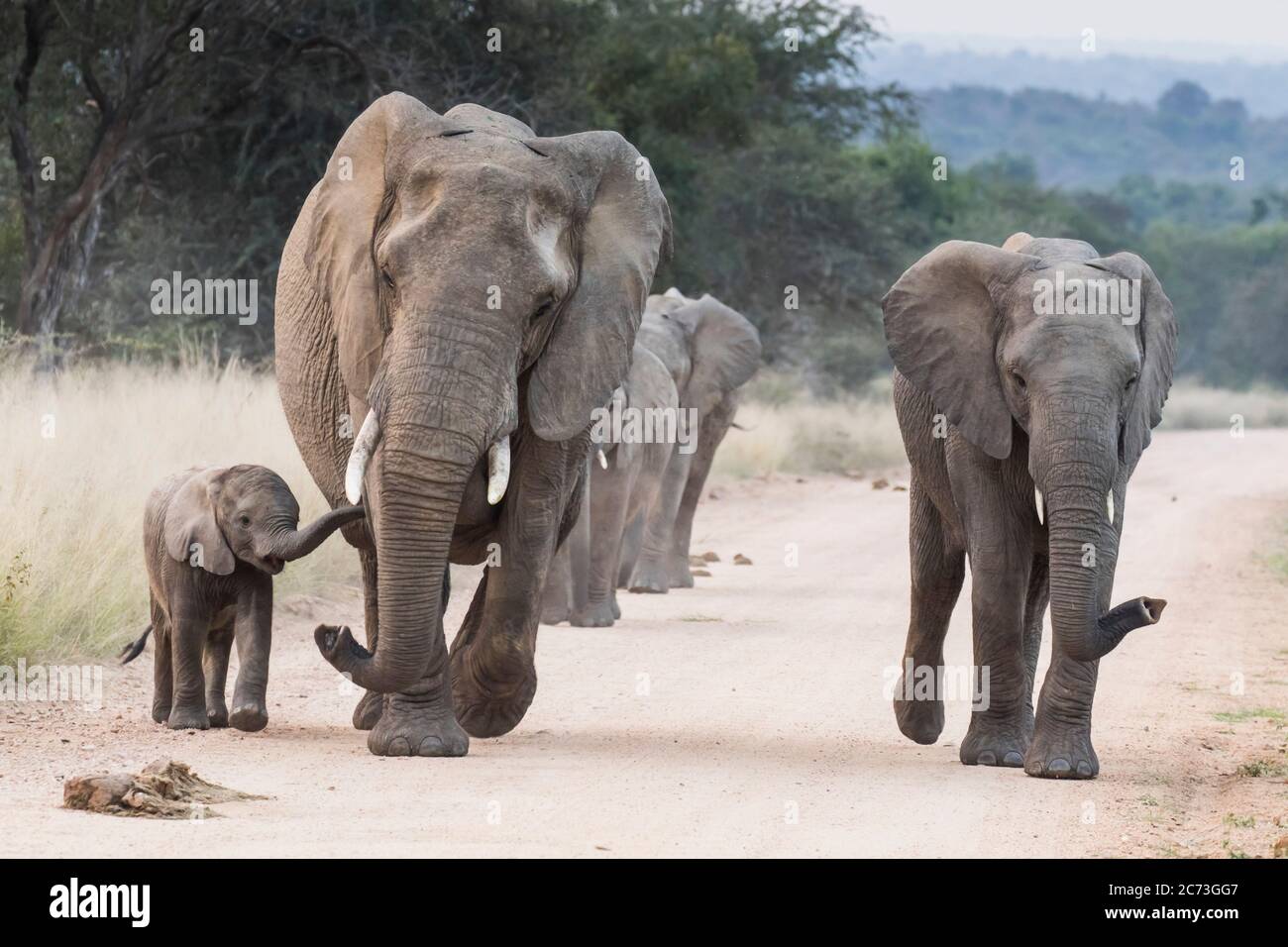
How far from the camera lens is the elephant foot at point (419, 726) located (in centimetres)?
767

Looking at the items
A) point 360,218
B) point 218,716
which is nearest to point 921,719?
point 218,716

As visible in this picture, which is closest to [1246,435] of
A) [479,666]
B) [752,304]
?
[752,304]

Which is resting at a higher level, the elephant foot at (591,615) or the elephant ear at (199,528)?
the elephant ear at (199,528)

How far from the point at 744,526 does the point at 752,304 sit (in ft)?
42.8

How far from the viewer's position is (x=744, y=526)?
19.7 meters

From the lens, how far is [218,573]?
8195mm

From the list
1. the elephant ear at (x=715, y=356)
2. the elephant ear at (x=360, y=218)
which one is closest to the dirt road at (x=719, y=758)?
the elephant ear at (x=360, y=218)

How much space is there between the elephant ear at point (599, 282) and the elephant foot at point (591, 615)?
492cm

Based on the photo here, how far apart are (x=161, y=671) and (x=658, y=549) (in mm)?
6745

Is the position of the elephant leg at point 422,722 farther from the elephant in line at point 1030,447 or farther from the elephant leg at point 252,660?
the elephant in line at point 1030,447

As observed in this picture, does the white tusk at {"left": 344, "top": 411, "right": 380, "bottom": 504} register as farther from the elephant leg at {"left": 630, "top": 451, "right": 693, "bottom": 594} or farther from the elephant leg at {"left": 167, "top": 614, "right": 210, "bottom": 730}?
the elephant leg at {"left": 630, "top": 451, "right": 693, "bottom": 594}

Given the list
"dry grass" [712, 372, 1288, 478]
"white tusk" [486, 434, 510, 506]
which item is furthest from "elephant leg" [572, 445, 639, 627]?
"dry grass" [712, 372, 1288, 478]

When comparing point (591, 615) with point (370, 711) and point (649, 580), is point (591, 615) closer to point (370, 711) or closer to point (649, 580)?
point (649, 580)

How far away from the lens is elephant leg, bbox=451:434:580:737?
7.76m
